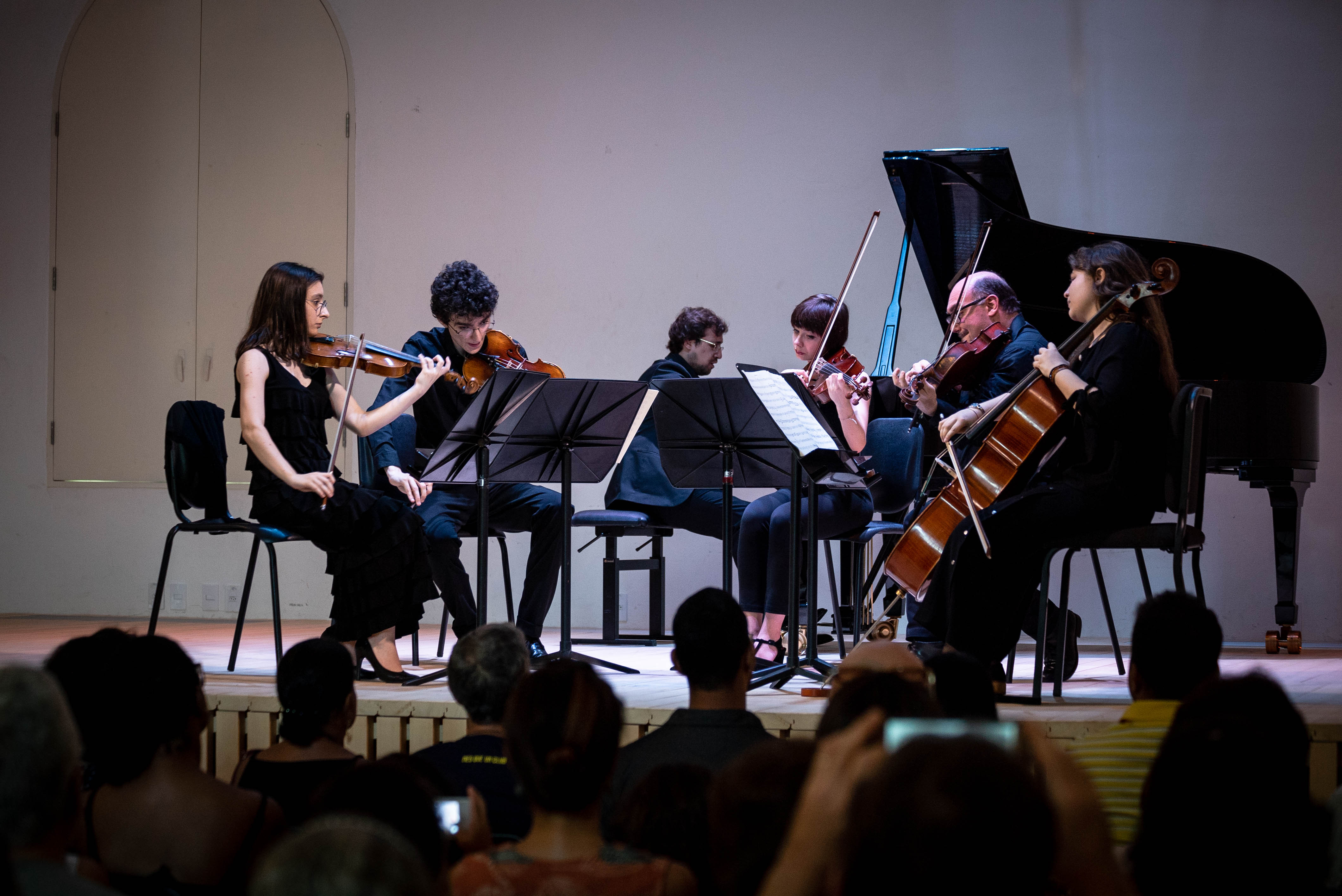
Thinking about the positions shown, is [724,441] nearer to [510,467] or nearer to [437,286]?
[510,467]

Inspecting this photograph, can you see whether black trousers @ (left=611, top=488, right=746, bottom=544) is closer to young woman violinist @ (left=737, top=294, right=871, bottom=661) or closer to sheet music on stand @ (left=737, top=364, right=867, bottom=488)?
young woman violinist @ (left=737, top=294, right=871, bottom=661)

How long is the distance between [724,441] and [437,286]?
110cm

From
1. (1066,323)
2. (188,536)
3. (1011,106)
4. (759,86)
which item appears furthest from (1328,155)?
(188,536)

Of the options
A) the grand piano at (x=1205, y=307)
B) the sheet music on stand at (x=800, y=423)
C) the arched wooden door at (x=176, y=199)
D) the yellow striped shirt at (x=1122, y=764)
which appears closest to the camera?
the yellow striped shirt at (x=1122, y=764)

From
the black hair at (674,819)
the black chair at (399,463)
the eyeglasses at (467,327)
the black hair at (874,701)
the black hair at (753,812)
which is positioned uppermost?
the eyeglasses at (467,327)

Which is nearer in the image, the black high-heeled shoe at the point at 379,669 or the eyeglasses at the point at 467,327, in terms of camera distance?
the black high-heeled shoe at the point at 379,669

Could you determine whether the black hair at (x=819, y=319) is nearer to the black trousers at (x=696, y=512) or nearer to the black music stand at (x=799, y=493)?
the black trousers at (x=696, y=512)

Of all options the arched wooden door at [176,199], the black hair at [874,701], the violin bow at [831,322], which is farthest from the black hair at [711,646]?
the arched wooden door at [176,199]

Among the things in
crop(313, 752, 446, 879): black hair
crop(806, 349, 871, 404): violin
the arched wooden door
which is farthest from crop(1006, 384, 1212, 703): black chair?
the arched wooden door

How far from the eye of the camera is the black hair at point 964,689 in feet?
5.70

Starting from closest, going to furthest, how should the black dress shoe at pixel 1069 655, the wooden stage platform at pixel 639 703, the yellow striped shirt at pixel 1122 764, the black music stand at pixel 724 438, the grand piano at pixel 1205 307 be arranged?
1. the yellow striped shirt at pixel 1122 764
2. the wooden stage platform at pixel 639 703
3. the black music stand at pixel 724 438
4. the black dress shoe at pixel 1069 655
5. the grand piano at pixel 1205 307

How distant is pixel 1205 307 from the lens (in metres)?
4.41

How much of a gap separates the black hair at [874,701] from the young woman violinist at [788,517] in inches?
87.5

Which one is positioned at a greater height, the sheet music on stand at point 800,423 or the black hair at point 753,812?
the sheet music on stand at point 800,423
